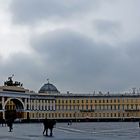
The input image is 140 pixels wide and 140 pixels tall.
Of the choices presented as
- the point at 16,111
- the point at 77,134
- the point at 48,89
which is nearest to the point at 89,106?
the point at 48,89

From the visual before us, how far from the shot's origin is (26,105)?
165 metres

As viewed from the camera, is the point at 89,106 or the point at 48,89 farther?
the point at 48,89

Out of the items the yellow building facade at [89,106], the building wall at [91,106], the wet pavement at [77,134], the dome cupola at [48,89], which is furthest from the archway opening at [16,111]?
the wet pavement at [77,134]

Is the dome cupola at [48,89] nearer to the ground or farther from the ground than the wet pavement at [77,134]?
farther from the ground

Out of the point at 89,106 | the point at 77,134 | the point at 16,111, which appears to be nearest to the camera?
the point at 77,134

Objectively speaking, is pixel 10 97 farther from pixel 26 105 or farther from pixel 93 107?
pixel 93 107

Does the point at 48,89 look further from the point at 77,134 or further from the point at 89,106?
the point at 77,134

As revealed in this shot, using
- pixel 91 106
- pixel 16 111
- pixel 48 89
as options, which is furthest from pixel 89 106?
pixel 16 111

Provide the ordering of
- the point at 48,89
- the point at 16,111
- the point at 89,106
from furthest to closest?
1. the point at 48,89
2. the point at 89,106
3. the point at 16,111

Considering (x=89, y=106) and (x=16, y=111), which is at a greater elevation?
(x=89, y=106)

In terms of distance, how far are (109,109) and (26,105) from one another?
1327 inches

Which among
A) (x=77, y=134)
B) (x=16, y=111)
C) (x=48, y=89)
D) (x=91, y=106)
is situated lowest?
(x=77, y=134)

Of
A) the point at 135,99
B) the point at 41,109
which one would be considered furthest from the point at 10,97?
the point at 135,99

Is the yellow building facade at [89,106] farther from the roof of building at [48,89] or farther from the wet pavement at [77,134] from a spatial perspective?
the wet pavement at [77,134]
